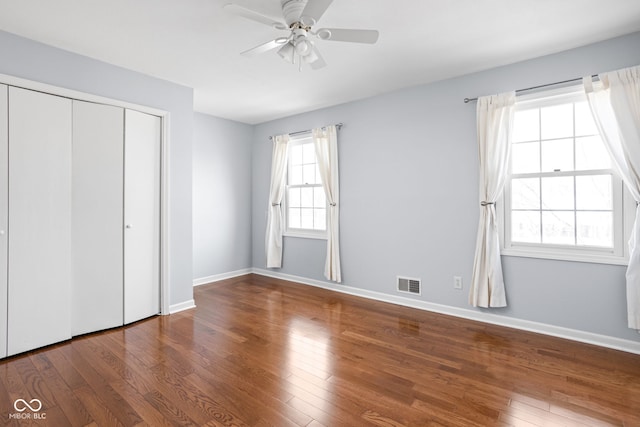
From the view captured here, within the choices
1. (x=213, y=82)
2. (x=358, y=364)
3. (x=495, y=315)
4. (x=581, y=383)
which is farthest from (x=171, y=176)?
(x=581, y=383)

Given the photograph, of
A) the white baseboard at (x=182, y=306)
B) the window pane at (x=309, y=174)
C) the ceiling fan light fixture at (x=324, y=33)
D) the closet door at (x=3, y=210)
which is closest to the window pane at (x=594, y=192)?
the ceiling fan light fixture at (x=324, y=33)

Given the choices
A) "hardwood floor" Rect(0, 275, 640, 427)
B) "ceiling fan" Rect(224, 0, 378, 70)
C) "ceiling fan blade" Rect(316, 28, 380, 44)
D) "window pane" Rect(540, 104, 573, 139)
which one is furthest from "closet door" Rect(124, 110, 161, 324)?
"window pane" Rect(540, 104, 573, 139)

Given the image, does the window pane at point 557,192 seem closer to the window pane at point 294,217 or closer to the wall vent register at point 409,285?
the wall vent register at point 409,285

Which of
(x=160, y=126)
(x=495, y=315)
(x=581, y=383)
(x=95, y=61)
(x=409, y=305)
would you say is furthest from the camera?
(x=409, y=305)

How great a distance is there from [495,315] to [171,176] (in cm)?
383

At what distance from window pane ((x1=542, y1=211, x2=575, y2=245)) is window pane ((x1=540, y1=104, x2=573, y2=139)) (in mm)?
744

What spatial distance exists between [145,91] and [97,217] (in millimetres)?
1424

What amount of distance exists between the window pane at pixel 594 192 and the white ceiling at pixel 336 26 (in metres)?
1.20

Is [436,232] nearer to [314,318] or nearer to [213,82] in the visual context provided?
[314,318]

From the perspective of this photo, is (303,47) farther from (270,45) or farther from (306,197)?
(306,197)

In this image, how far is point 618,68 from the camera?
106 inches

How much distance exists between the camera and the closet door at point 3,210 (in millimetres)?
2523

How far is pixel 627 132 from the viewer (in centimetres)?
259

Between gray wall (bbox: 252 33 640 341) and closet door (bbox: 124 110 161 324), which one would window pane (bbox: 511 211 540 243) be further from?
closet door (bbox: 124 110 161 324)
